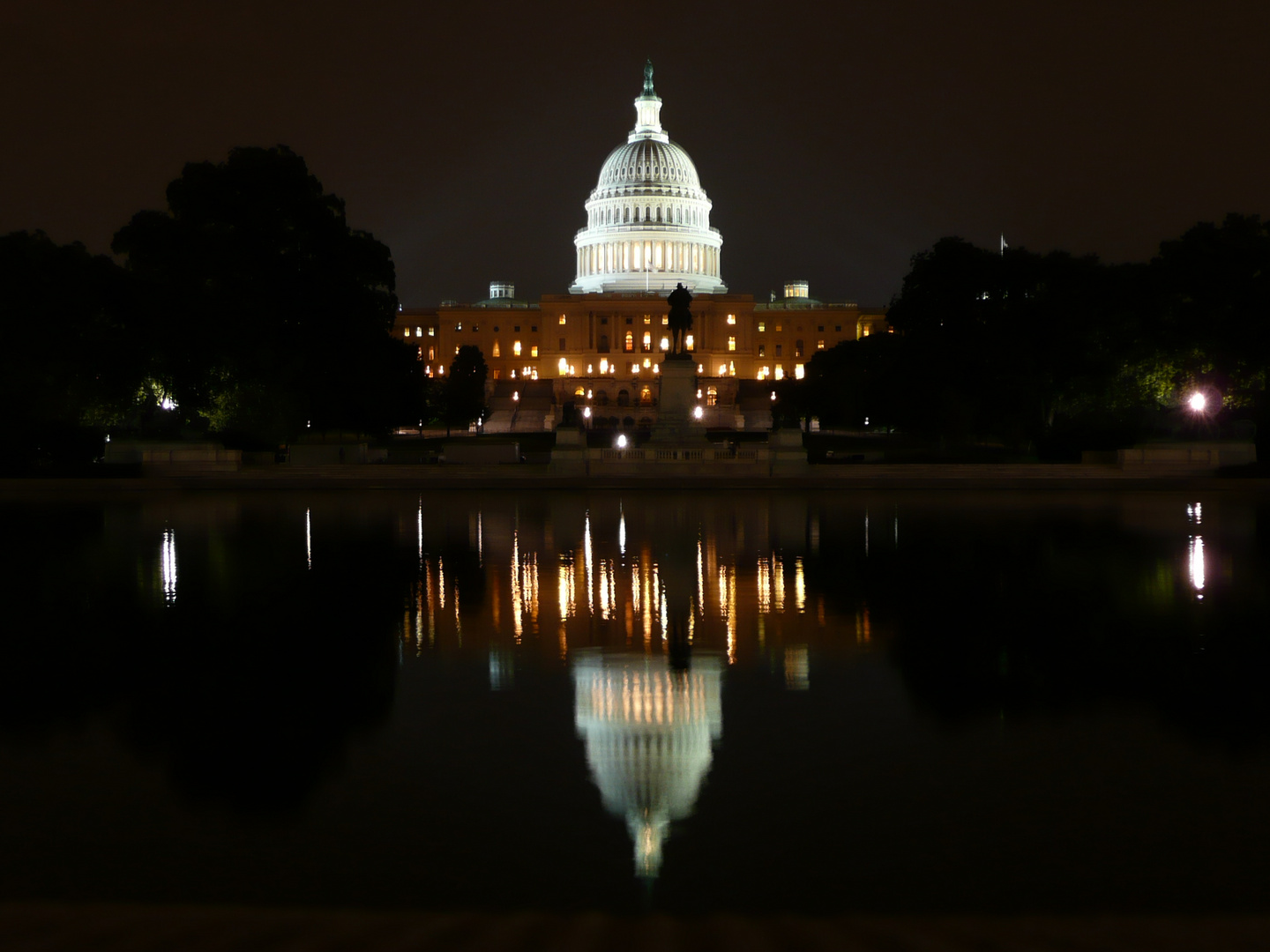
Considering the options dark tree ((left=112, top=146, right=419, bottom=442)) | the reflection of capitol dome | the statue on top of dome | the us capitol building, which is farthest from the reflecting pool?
the us capitol building

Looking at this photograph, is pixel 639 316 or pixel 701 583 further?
pixel 639 316

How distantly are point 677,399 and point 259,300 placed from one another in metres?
16.7

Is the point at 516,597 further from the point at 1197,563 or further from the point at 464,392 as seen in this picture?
the point at 464,392

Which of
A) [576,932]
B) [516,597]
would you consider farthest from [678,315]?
[576,932]

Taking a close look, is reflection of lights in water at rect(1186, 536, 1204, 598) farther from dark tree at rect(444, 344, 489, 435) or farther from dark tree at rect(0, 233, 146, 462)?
dark tree at rect(444, 344, 489, 435)

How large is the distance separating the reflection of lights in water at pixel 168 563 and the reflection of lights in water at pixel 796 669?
759 cm

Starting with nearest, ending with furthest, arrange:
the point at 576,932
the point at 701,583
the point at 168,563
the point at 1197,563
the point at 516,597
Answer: the point at 576,932 → the point at 516,597 → the point at 701,583 → the point at 1197,563 → the point at 168,563

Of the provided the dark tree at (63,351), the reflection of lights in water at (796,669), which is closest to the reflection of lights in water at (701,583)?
the reflection of lights in water at (796,669)

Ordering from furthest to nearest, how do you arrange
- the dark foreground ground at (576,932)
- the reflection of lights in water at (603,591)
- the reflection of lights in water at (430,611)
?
the reflection of lights in water at (603,591) < the reflection of lights in water at (430,611) < the dark foreground ground at (576,932)

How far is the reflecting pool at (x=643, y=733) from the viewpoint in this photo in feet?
21.7

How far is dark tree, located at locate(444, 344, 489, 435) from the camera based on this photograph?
89062 millimetres

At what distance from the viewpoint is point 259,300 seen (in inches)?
1913

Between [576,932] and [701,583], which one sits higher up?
[701,583]

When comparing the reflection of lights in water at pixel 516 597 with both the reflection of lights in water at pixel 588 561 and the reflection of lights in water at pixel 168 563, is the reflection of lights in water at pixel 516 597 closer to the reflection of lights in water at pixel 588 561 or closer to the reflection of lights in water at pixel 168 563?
the reflection of lights in water at pixel 588 561
